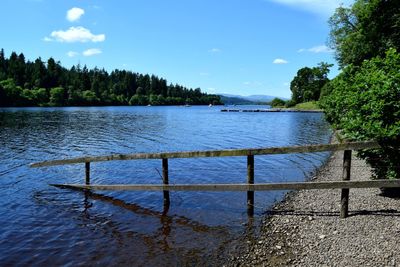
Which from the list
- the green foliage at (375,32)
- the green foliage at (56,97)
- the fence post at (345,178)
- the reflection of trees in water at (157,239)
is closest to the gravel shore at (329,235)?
the fence post at (345,178)

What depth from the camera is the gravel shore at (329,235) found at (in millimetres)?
8156

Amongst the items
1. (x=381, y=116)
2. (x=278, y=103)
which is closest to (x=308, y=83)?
(x=278, y=103)

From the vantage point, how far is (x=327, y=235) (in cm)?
948

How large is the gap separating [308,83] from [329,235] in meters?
156

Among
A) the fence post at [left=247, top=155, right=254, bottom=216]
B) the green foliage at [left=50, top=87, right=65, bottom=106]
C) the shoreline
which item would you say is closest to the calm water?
the fence post at [left=247, top=155, right=254, bottom=216]

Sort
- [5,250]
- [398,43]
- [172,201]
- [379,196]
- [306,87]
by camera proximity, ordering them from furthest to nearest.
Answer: [306,87] < [398,43] < [172,201] < [379,196] < [5,250]

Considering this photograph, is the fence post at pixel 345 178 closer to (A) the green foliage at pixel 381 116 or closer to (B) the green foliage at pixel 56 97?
(A) the green foliage at pixel 381 116

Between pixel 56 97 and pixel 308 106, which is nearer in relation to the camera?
pixel 308 106

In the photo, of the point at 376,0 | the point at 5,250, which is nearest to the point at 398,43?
the point at 376,0

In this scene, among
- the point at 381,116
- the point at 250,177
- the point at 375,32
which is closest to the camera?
the point at 381,116

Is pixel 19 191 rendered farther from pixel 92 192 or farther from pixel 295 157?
pixel 295 157

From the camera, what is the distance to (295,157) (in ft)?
85.7

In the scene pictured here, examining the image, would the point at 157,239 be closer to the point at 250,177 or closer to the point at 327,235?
the point at 250,177

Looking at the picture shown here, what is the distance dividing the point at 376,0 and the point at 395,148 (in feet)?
125
